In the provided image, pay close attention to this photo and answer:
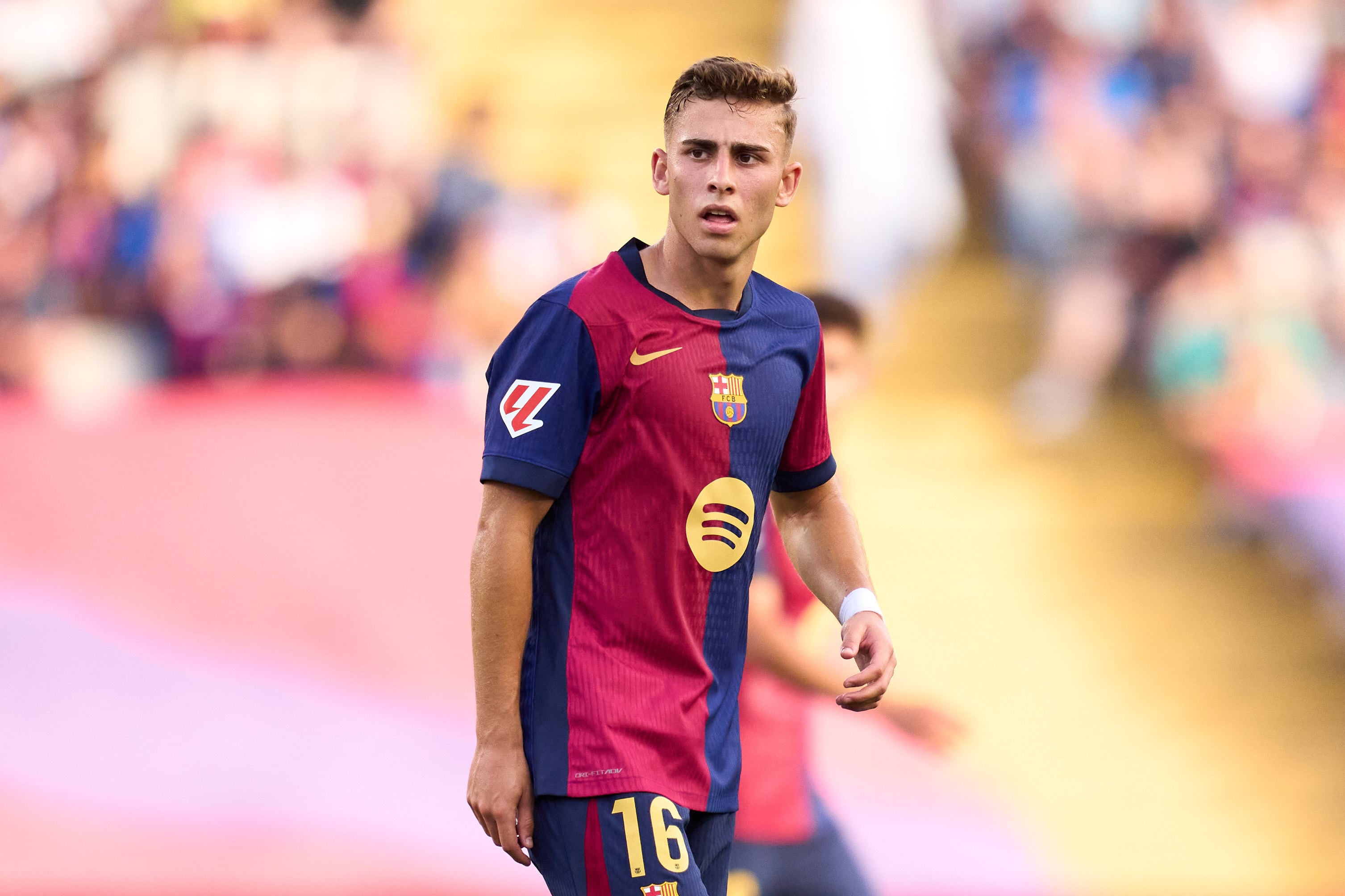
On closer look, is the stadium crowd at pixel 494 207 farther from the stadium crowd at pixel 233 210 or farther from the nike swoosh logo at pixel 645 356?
the nike swoosh logo at pixel 645 356

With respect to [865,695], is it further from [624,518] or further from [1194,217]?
[1194,217]

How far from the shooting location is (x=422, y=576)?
6.81 m

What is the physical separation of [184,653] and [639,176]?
3.48 m

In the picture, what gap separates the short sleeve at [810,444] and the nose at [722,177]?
0.34m

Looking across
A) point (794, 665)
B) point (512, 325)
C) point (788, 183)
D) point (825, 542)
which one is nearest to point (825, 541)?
point (825, 542)

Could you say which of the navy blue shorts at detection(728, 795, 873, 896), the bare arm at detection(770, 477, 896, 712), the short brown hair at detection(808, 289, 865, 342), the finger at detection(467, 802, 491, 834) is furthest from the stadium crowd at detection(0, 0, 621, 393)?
the finger at detection(467, 802, 491, 834)

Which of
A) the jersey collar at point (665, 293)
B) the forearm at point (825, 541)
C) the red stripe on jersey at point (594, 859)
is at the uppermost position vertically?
the jersey collar at point (665, 293)

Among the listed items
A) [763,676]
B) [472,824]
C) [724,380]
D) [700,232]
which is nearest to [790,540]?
[724,380]

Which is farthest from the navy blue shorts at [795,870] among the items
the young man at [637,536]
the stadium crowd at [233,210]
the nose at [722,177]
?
the stadium crowd at [233,210]

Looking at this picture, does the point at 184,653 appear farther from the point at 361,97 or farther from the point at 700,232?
the point at 700,232

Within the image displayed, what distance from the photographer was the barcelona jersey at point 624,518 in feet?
6.97

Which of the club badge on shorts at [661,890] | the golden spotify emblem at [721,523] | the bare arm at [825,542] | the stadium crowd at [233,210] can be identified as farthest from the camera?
the stadium crowd at [233,210]

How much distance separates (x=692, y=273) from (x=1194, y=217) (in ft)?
20.4

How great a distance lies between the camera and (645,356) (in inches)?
85.0
